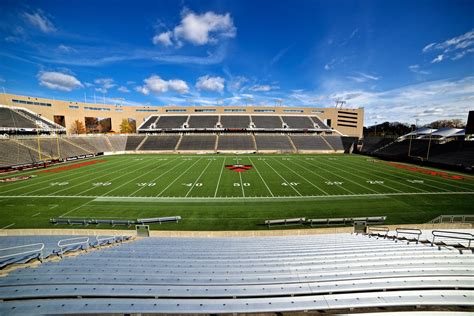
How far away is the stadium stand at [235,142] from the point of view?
59631 mm

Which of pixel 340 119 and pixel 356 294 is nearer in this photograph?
pixel 356 294

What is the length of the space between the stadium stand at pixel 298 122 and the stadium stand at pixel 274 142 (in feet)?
36.1

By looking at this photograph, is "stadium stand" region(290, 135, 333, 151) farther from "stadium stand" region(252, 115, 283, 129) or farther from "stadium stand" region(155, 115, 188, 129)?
"stadium stand" region(155, 115, 188, 129)

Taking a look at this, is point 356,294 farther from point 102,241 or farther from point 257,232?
point 102,241

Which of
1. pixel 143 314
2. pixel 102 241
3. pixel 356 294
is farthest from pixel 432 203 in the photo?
pixel 102 241

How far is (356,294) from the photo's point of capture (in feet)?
12.5

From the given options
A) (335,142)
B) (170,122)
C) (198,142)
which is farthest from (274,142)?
(170,122)

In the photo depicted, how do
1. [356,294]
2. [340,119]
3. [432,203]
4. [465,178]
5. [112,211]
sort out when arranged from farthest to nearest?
[340,119]
[465,178]
[432,203]
[112,211]
[356,294]

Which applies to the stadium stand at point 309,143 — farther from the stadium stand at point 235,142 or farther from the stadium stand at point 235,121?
→ the stadium stand at point 235,121

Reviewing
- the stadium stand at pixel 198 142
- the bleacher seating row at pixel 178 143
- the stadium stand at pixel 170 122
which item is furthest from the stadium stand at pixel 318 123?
the stadium stand at pixel 170 122

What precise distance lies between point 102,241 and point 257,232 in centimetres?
816

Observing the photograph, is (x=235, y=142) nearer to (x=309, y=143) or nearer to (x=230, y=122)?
(x=230, y=122)

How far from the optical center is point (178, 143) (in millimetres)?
61594

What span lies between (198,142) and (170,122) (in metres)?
20.5
